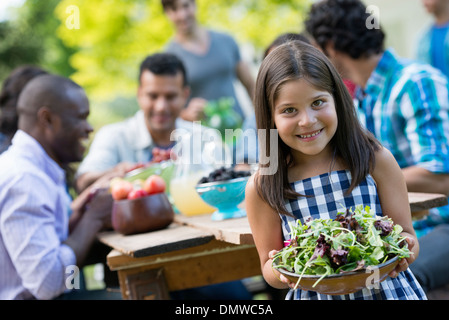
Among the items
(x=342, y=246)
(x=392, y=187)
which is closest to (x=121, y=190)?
(x=392, y=187)

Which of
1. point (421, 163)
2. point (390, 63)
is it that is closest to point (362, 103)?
point (390, 63)

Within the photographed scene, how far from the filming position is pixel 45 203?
8.63 feet

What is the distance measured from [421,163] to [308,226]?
46.8 inches

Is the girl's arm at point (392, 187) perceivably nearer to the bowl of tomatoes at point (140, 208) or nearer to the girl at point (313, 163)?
the girl at point (313, 163)

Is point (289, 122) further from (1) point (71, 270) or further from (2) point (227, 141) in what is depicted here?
(2) point (227, 141)

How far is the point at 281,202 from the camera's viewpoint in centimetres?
184

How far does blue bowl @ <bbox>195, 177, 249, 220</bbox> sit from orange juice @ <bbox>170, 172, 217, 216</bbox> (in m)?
0.29

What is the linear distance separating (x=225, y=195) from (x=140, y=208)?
416 millimetres

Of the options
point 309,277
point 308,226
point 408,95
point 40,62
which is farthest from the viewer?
point 40,62

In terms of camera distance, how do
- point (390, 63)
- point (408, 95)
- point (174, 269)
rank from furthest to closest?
point (390, 63)
point (408, 95)
point (174, 269)

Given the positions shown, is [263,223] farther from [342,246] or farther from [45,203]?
[45,203]

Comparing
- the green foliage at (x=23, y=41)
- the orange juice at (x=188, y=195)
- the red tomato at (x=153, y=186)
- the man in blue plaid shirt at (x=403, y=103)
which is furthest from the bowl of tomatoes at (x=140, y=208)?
the green foliage at (x=23, y=41)

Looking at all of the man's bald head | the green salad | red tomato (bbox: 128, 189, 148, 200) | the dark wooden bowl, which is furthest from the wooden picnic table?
the man's bald head
